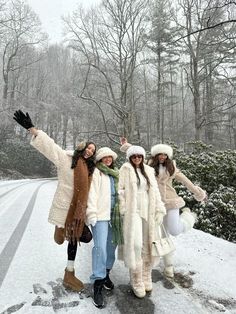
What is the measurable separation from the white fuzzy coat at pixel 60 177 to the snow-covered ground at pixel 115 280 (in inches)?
33.3

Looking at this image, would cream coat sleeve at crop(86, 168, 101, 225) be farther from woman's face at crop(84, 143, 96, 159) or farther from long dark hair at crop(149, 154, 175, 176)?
long dark hair at crop(149, 154, 175, 176)

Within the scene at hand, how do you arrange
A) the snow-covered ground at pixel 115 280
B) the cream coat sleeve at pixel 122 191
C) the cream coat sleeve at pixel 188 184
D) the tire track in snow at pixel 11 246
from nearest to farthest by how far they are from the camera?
the snow-covered ground at pixel 115 280
the cream coat sleeve at pixel 122 191
the tire track in snow at pixel 11 246
the cream coat sleeve at pixel 188 184

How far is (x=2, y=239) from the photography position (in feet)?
21.0

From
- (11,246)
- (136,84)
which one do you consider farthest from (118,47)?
(11,246)

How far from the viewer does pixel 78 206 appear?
404cm

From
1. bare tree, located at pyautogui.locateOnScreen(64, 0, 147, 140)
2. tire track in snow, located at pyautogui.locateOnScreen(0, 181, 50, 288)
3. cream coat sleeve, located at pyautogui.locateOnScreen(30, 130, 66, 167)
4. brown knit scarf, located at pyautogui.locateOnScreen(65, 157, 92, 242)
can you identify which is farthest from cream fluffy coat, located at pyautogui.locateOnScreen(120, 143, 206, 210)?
bare tree, located at pyautogui.locateOnScreen(64, 0, 147, 140)

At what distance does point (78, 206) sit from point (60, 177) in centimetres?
50

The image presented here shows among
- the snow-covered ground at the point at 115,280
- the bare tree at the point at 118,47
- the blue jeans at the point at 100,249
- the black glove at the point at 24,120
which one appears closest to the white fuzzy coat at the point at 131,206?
the blue jeans at the point at 100,249

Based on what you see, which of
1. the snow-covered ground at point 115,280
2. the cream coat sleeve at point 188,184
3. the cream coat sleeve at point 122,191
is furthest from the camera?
the cream coat sleeve at point 188,184

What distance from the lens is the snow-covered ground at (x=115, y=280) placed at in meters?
3.73

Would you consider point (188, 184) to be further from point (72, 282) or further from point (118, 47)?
point (118, 47)

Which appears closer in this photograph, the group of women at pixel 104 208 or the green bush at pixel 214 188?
the group of women at pixel 104 208

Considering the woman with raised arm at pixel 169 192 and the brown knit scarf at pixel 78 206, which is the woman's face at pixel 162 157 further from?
the brown knit scarf at pixel 78 206

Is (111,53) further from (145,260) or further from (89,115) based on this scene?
(145,260)
